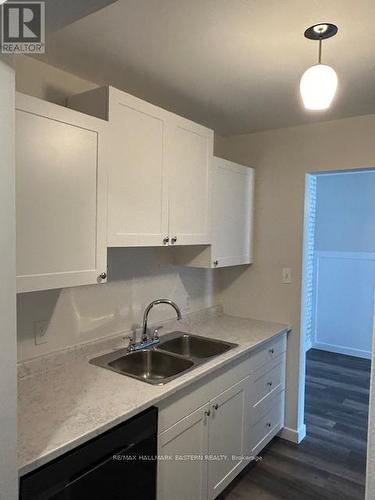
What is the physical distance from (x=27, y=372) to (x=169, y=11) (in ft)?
5.58

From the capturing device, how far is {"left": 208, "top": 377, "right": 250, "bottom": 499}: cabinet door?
2.07 meters

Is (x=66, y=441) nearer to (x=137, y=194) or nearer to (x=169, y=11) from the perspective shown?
(x=137, y=194)

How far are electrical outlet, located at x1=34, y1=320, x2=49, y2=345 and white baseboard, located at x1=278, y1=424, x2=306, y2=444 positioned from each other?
2.11 m

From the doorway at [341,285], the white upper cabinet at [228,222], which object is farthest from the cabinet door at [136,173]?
the doorway at [341,285]

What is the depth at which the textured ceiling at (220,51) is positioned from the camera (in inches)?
53.7

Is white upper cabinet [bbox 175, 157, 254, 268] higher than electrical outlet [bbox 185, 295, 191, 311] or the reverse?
higher

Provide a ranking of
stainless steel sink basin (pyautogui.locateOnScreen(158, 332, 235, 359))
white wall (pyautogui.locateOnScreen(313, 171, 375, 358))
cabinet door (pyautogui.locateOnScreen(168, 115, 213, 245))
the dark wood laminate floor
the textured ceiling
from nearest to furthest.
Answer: the textured ceiling < cabinet door (pyautogui.locateOnScreen(168, 115, 213, 245)) < the dark wood laminate floor < stainless steel sink basin (pyautogui.locateOnScreen(158, 332, 235, 359)) < white wall (pyautogui.locateOnScreen(313, 171, 375, 358))

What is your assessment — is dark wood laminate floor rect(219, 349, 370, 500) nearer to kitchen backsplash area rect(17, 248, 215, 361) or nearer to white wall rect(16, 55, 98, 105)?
kitchen backsplash area rect(17, 248, 215, 361)

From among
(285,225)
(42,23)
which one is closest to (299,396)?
(285,225)

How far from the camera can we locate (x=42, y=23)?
1.08 m

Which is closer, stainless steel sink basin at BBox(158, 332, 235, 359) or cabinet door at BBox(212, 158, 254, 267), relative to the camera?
stainless steel sink basin at BBox(158, 332, 235, 359)

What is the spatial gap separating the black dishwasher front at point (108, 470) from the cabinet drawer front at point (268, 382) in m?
1.05

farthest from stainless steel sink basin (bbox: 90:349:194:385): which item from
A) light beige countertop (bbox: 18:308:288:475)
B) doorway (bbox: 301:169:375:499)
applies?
doorway (bbox: 301:169:375:499)

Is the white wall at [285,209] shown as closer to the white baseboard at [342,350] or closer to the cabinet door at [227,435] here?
the cabinet door at [227,435]
